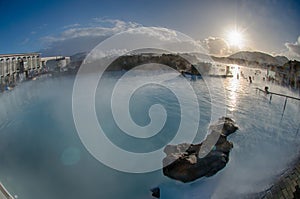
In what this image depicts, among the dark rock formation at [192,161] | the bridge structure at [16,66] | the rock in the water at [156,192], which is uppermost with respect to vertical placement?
the bridge structure at [16,66]

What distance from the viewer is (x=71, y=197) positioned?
4105mm

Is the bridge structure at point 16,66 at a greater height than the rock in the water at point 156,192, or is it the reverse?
the bridge structure at point 16,66

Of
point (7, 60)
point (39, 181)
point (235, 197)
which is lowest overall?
point (39, 181)

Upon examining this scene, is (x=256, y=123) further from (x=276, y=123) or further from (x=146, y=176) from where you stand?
(x=146, y=176)

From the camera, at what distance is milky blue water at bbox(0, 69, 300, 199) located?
4246 millimetres

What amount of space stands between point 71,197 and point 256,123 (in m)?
8.84

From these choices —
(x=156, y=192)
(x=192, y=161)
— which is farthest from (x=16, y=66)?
(x=192, y=161)

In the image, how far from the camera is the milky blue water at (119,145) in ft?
13.9

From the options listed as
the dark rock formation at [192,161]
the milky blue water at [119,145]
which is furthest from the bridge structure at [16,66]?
the dark rock formation at [192,161]

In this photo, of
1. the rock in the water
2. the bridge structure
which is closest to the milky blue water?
the rock in the water

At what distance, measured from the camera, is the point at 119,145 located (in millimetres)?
6520

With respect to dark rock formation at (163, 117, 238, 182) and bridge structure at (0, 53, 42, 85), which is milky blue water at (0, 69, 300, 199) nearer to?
dark rock formation at (163, 117, 238, 182)

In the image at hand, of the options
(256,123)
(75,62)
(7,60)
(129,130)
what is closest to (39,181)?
(129,130)

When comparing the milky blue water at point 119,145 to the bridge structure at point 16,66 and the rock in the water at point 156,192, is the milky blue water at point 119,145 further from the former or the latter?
the bridge structure at point 16,66
